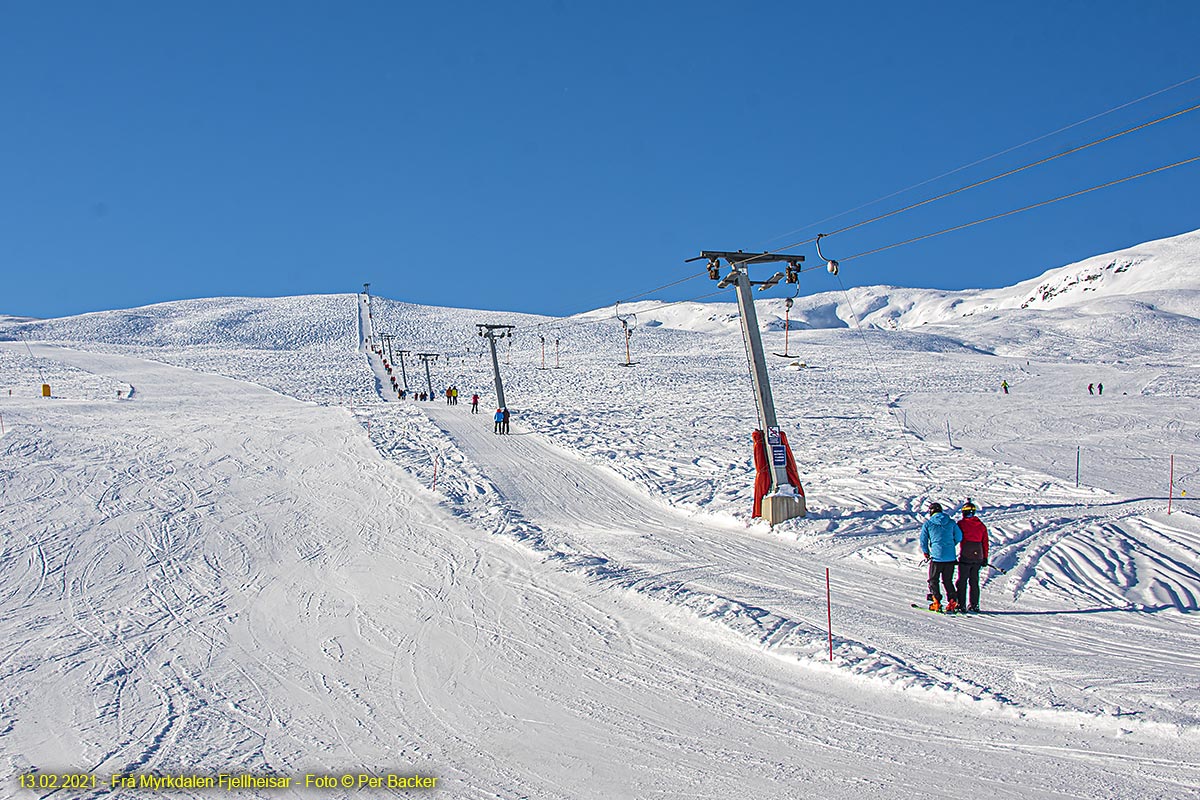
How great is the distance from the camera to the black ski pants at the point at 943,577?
36.4ft

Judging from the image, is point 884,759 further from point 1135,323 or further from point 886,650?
point 1135,323

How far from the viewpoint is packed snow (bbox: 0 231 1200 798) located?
7094 mm

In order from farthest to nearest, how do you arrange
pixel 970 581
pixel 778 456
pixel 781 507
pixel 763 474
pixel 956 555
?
pixel 763 474
pixel 778 456
pixel 781 507
pixel 956 555
pixel 970 581

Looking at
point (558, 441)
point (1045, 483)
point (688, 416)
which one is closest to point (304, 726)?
point (1045, 483)

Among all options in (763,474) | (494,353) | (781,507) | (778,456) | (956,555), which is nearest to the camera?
(956,555)

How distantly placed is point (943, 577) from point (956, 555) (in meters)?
0.35

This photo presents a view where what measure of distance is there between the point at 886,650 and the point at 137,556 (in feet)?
43.6

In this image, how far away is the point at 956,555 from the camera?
11.2 m

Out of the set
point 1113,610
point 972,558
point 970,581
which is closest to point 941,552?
point 972,558

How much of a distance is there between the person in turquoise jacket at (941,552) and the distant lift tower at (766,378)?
5849 mm

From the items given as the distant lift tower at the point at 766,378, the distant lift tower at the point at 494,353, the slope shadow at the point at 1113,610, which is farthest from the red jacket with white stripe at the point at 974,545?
the distant lift tower at the point at 494,353

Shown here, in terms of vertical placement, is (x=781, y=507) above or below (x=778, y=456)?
below

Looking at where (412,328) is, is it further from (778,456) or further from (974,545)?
(974,545)

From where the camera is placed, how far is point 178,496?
21.0 meters
